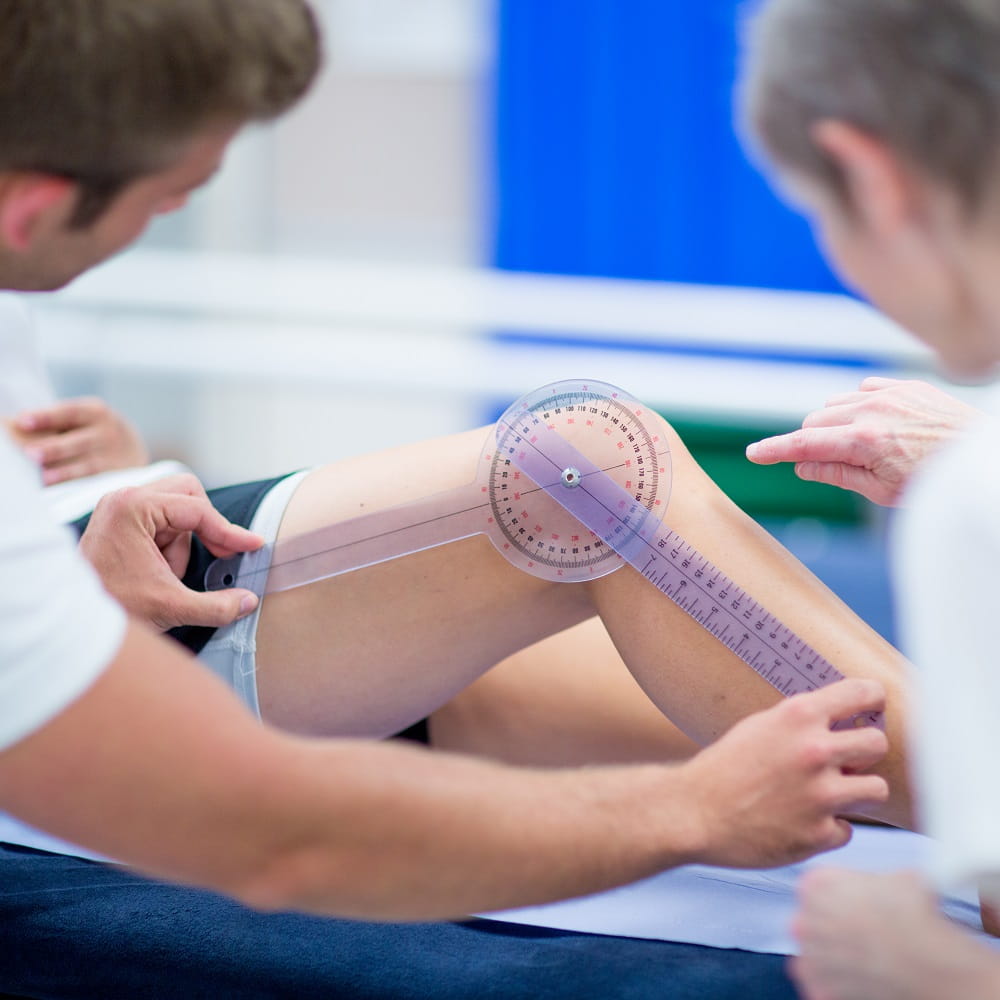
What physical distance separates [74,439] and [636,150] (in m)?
2.14

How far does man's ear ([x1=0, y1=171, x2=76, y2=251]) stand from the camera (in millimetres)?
815

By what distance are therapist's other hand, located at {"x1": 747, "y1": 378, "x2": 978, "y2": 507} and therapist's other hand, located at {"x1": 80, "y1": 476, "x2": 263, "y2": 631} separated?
534 millimetres

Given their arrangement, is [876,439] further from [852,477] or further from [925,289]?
[925,289]

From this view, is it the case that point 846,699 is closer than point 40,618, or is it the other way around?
point 40,618

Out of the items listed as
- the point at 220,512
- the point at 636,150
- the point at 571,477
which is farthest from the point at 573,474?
the point at 636,150

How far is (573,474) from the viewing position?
3.70 feet

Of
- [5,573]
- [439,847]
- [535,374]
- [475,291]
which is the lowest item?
[535,374]

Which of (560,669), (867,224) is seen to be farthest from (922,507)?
(560,669)

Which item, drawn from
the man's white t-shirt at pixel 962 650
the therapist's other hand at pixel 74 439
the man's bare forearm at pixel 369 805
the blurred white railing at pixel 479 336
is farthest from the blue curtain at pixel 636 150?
the man's white t-shirt at pixel 962 650

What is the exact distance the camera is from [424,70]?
3.55 m

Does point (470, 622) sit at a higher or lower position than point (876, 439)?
lower

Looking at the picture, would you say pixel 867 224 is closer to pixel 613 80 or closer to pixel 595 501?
pixel 595 501

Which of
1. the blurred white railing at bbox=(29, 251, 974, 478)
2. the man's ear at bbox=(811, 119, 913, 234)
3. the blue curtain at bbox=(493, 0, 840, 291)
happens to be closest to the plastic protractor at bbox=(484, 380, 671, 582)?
the man's ear at bbox=(811, 119, 913, 234)

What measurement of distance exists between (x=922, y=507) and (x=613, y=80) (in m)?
2.81
